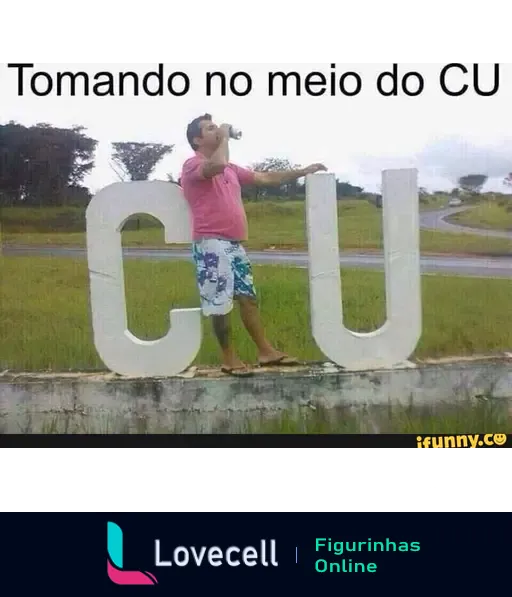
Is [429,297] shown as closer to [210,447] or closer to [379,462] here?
[379,462]

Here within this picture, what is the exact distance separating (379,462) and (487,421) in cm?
48

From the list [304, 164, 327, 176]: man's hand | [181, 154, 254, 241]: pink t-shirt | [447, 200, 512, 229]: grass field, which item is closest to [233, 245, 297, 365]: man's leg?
[181, 154, 254, 241]: pink t-shirt

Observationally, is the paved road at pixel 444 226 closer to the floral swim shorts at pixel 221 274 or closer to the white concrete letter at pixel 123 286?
the floral swim shorts at pixel 221 274

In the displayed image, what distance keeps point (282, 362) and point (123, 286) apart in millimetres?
716

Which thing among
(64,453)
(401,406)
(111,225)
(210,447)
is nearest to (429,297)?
(401,406)

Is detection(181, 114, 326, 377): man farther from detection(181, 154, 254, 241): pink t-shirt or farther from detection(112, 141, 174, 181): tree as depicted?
detection(112, 141, 174, 181): tree

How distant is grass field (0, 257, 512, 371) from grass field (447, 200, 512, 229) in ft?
0.74

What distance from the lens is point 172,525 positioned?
2840 mm

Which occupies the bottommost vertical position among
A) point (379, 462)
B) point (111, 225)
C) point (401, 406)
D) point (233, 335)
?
Answer: point (379, 462)

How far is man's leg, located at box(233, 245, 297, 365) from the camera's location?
2920 millimetres

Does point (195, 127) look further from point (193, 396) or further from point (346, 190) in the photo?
point (193, 396)

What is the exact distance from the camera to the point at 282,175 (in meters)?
2.85

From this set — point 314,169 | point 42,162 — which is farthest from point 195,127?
point 42,162

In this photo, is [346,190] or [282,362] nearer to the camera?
[346,190]
